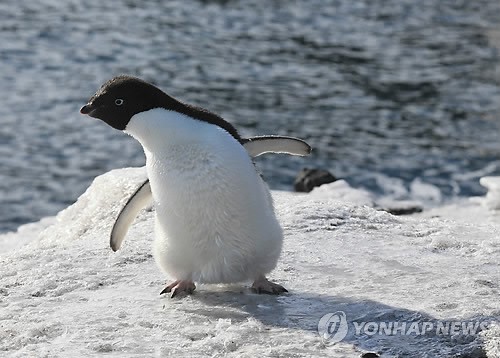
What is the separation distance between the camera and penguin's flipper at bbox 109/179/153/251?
15.4ft

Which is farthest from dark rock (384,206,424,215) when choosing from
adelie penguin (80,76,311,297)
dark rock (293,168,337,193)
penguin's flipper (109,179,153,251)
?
adelie penguin (80,76,311,297)

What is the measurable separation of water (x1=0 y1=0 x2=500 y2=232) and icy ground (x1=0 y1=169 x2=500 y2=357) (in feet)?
15.6

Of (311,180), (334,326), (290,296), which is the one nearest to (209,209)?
(290,296)

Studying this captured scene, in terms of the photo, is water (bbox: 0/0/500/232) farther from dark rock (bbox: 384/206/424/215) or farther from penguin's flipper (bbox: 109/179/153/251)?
penguin's flipper (bbox: 109/179/153/251)

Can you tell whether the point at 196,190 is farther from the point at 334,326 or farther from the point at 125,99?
the point at 334,326

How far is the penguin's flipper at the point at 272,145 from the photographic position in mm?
4864

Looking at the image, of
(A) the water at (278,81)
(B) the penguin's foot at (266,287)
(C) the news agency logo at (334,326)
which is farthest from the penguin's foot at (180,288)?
(A) the water at (278,81)

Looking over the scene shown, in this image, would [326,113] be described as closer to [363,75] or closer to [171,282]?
[363,75]

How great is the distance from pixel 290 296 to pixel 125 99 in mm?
1126

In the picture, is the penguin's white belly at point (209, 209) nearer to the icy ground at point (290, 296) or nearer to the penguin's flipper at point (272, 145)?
the icy ground at point (290, 296)

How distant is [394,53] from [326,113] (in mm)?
3328

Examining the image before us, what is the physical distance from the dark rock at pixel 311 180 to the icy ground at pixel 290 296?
302cm

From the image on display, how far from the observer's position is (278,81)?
558 inches

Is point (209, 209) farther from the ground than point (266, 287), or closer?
farther from the ground
